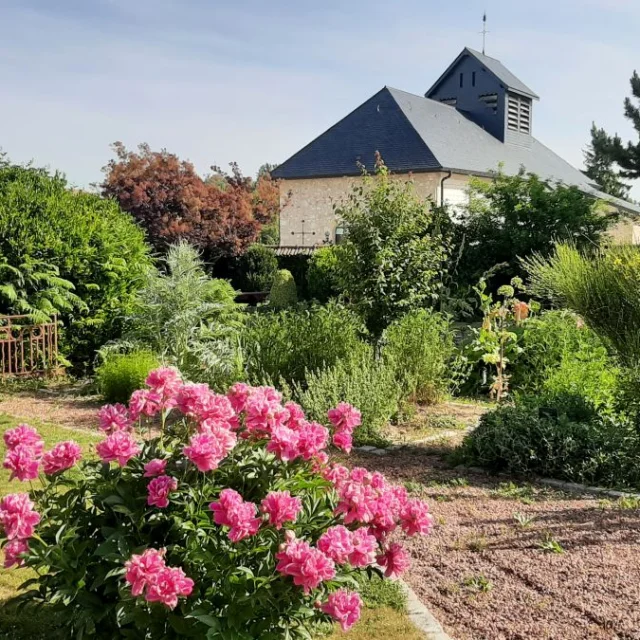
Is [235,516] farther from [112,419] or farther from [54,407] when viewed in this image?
[54,407]

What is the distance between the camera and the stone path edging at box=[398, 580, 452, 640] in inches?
125

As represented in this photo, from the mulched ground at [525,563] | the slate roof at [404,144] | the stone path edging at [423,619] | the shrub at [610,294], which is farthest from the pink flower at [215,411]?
the slate roof at [404,144]

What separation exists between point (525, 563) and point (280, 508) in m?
2.10

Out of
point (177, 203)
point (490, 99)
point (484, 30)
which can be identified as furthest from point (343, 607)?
point (484, 30)

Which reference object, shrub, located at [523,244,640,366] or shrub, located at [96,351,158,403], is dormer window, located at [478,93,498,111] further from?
shrub, located at [523,244,640,366]

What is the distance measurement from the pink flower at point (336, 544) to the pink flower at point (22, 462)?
3.51 ft

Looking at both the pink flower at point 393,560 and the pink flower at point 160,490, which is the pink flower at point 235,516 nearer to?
the pink flower at point 160,490

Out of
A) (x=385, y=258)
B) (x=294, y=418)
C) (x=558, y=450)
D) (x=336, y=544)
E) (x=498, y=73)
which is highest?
(x=498, y=73)

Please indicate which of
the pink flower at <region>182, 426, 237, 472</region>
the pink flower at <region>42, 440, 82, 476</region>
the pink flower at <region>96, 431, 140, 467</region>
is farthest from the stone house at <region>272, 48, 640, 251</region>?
the pink flower at <region>182, 426, 237, 472</region>

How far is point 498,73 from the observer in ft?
116

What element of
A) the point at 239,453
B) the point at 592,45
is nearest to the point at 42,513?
the point at 239,453

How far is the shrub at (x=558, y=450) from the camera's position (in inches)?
220

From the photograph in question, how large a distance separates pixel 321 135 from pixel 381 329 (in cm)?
2622

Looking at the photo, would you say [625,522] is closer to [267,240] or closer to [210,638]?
[210,638]
